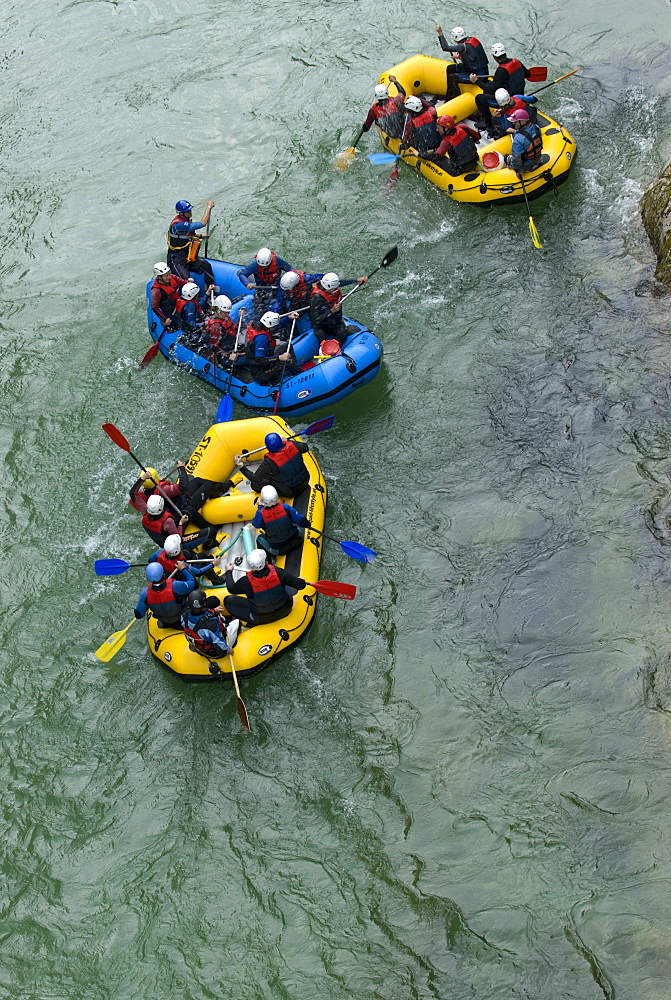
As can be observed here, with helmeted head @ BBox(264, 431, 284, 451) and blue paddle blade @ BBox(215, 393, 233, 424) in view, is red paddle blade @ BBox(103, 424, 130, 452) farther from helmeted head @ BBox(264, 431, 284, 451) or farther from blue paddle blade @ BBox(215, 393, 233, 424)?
helmeted head @ BBox(264, 431, 284, 451)

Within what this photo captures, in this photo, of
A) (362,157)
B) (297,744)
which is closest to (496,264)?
(362,157)

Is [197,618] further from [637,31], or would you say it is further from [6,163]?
[637,31]

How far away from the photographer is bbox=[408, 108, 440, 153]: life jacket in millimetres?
12414

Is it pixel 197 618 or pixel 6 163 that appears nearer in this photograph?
pixel 197 618

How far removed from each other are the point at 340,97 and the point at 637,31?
4.89 metres

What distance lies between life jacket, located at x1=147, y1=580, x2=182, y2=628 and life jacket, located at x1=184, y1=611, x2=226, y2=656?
0.78ft

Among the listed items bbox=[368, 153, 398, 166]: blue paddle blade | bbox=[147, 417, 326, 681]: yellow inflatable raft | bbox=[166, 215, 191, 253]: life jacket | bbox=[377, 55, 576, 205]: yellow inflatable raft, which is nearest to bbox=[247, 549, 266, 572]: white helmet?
bbox=[147, 417, 326, 681]: yellow inflatable raft

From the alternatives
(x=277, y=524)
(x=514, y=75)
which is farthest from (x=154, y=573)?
(x=514, y=75)

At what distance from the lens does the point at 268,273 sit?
10977 millimetres

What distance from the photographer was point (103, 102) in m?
15.8

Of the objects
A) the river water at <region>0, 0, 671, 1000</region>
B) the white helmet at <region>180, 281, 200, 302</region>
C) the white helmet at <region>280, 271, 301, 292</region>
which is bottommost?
the river water at <region>0, 0, 671, 1000</region>

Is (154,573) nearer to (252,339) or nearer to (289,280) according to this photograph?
(252,339)

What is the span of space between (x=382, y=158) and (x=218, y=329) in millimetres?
3848

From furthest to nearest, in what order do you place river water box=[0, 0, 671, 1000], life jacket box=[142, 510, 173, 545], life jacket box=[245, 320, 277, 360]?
life jacket box=[245, 320, 277, 360] → life jacket box=[142, 510, 173, 545] → river water box=[0, 0, 671, 1000]
